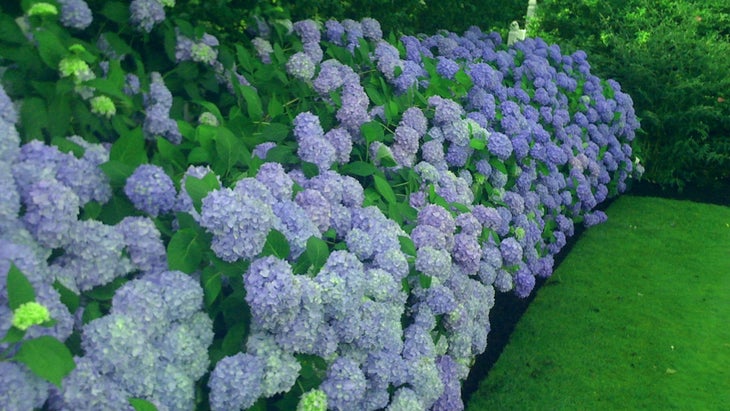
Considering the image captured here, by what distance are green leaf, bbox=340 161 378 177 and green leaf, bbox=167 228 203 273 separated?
100 centimetres

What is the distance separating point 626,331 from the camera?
16.0 ft

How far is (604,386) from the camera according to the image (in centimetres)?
420

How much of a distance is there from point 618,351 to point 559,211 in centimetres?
95

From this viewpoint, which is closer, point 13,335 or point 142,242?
point 13,335

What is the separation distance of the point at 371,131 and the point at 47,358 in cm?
177

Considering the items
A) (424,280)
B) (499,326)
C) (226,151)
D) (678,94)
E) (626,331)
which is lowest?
(626,331)

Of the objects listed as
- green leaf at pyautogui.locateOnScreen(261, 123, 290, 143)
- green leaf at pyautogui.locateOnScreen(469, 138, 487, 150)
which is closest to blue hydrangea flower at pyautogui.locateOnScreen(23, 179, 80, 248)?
green leaf at pyautogui.locateOnScreen(261, 123, 290, 143)

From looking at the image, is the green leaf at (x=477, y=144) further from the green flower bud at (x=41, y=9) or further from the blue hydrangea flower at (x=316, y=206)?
the green flower bud at (x=41, y=9)

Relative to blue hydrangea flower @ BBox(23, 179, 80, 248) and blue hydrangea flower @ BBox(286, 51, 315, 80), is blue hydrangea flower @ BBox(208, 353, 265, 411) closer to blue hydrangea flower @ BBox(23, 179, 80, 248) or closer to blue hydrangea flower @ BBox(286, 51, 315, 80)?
blue hydrangea flower @ BBox(23, 179, 80, 248)

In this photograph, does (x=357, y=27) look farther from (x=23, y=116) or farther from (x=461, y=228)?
(x=23, y=116)

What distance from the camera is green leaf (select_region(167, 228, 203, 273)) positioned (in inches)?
72.4

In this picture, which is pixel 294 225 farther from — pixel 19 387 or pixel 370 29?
pixel 370 29

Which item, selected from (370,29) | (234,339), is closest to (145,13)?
(234,339)

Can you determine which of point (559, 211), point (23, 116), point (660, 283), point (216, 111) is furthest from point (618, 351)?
point (23, 116)
